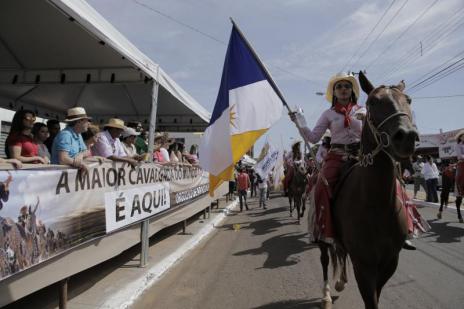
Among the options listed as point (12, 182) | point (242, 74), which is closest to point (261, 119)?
point (242, 74)

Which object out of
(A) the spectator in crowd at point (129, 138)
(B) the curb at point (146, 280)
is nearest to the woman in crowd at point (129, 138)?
(A) the spectator in crowd at point (129, 138)

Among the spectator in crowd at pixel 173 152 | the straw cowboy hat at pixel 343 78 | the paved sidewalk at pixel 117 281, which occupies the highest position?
the straw cowboy hat at pixel 343 78

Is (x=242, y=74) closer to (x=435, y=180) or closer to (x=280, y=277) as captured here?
(x=280, y=277)

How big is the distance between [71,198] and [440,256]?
6.61m

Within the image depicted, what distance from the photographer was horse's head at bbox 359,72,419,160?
2379 millimetres

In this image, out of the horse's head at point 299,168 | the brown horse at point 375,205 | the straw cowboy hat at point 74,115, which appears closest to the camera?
the brown horse at point 375,205

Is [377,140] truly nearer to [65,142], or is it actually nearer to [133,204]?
[65,142]

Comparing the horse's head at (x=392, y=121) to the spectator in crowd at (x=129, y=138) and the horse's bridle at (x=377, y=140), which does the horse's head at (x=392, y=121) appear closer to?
the horse's bridle at (x=377, y=140)

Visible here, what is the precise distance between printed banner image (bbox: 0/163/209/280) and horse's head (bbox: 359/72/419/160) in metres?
3.16

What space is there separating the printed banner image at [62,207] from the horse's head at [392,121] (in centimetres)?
316

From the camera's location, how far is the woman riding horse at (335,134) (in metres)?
3.98

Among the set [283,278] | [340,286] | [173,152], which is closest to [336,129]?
[340,286]

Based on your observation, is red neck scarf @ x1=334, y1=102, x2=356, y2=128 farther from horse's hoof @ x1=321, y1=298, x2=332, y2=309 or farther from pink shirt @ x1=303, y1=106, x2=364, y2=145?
horse's hoof @ x1=321, y1=298, x2=332, y2=309

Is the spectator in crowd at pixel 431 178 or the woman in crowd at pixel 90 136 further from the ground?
the woman in crowd at pixel 90 136
